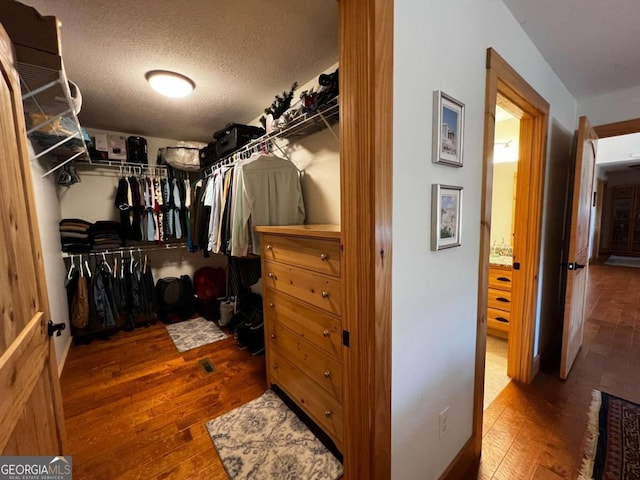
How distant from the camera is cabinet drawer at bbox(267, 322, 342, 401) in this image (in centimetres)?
135

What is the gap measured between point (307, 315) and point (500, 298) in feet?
7.39

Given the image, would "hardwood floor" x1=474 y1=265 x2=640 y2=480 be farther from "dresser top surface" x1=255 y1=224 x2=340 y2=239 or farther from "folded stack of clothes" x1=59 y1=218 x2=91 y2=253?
"folded stack of clothes" x1=59 y1=218 x2=91 y2=253

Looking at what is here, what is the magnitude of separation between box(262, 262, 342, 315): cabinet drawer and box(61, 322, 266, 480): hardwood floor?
96 centimetres

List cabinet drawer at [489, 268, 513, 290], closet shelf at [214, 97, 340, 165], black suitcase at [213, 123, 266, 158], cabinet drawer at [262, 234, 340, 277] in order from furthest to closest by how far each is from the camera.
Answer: cabinet drawer at [489, 268, 513, 290], black suitcase at [213, 123, 266, 158], closet shelf at [214, 97, 340, 165], cabinet drawer at [262, 234, 340, 277]

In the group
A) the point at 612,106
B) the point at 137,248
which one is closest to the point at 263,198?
the point at 137,248

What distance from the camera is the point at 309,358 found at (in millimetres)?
1507

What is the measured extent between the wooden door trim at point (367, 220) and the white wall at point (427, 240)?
2.7 inches

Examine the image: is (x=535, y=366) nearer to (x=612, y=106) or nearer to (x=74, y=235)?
(x=612, y=106)

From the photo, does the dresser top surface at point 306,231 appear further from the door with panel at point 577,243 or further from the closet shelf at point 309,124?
the door with panel at point 577,243

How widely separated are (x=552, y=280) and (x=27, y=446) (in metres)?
3.30

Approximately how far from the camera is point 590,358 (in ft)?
7.64

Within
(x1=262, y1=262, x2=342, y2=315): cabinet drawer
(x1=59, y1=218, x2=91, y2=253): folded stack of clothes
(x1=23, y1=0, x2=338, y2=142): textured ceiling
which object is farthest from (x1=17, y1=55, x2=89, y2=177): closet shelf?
(x1=262, y1=262, x2=342, y2=315): cabinet drawer

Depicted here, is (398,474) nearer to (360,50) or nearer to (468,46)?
(360,50)

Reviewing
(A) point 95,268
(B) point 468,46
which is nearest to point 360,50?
(B) point 468,46
